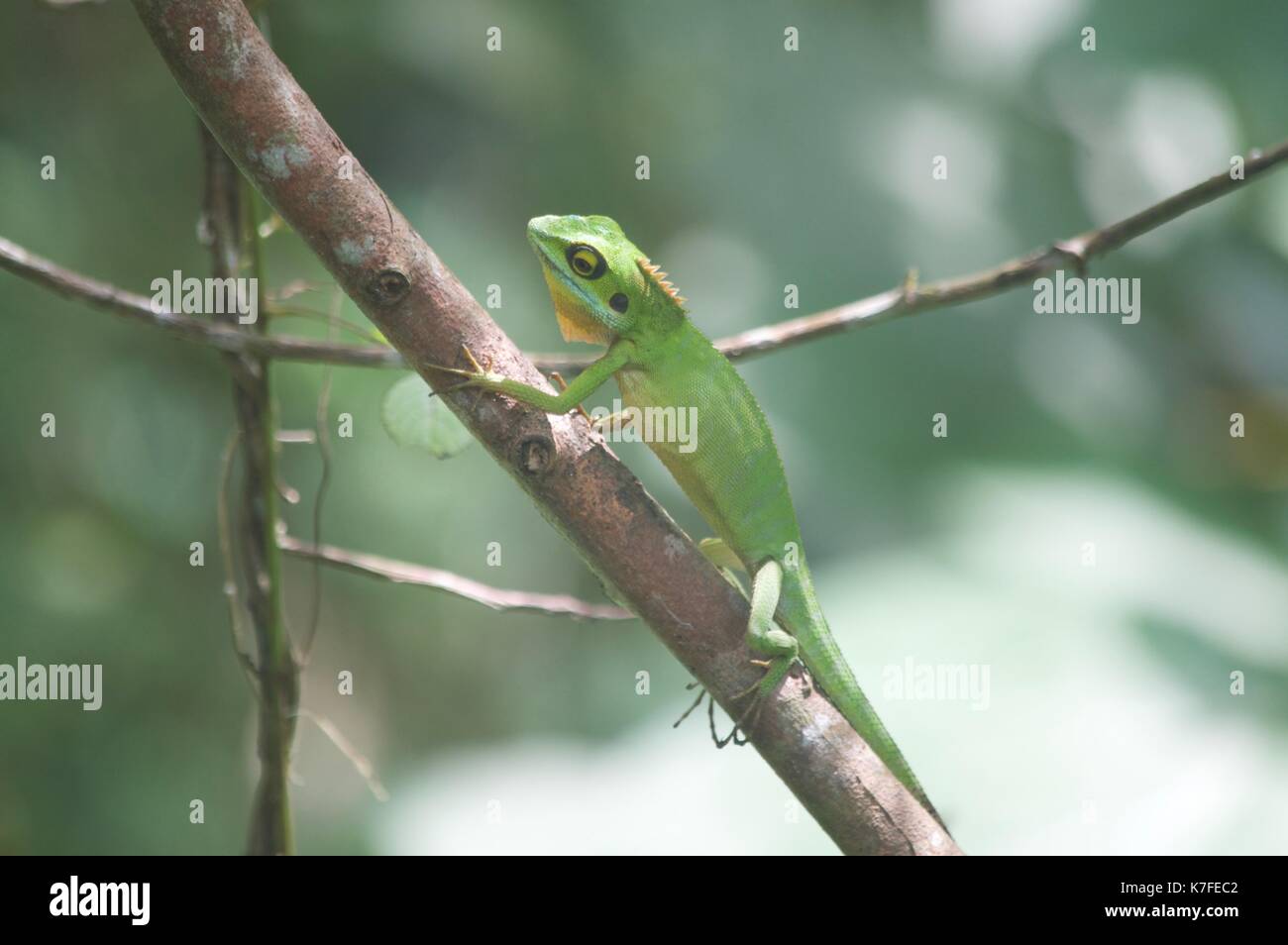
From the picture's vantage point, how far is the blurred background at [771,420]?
483 cm

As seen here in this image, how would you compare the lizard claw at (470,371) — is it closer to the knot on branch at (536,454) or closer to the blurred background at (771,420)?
the knot on branch at (536,454)

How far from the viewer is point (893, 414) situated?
6613 millimetres

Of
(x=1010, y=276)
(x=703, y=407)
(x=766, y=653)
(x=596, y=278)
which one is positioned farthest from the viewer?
(x=703, y=407)

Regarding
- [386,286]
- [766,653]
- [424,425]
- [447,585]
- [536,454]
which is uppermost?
Result: [386,286]

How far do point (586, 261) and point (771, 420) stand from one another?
11.4 feet

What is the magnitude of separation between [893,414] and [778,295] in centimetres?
109

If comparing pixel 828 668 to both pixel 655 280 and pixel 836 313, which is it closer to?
pixel 836 313

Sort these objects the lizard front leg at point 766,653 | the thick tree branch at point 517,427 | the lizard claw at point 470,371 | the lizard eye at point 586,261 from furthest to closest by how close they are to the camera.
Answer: the lizard eye at point 586,261 → the lizard front leg at point 766,653 → the lizard claw at point 470,371 → the thick tree branch at point 517,427

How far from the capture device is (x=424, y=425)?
2.74m

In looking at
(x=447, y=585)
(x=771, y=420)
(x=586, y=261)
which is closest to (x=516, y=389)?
(x=586, y=261)

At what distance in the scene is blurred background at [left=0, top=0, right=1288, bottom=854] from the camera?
15.8ft

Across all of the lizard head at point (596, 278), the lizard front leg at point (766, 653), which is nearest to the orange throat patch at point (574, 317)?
the lizard head at point (596, 278)

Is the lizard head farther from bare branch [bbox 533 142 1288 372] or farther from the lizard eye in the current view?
bare branch [bbox 533 142 1288 372]

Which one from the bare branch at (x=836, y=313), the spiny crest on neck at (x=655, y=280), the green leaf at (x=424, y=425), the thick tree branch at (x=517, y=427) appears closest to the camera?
the thick tree branch at (x=517, y=427)
